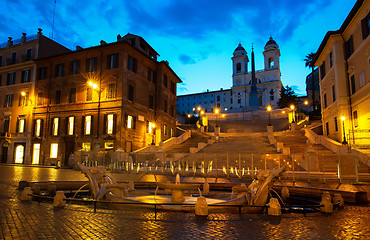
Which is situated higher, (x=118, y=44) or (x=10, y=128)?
(x=118, y=44)

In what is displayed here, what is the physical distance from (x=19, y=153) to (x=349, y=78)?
4261cm

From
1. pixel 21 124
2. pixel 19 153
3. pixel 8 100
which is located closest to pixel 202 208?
pixel 19 153

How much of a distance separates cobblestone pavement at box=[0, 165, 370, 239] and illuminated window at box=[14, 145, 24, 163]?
113 ft

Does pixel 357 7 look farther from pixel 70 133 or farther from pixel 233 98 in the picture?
pixel 233 98

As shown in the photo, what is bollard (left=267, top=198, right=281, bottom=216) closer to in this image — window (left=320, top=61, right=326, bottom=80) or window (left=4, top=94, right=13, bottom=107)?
window (left=320, top=61, right=326, bottom=80)

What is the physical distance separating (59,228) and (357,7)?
29.2 meters

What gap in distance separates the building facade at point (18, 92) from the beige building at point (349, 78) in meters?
38.2

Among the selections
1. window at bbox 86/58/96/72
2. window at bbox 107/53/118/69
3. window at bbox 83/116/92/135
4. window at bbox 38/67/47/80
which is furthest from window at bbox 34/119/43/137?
window at bbox 107/53/118/69

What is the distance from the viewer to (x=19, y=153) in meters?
38.8

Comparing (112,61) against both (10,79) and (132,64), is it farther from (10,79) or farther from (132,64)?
(10,79)

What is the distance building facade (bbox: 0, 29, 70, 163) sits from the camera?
127 feet

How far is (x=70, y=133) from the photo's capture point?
115 feet

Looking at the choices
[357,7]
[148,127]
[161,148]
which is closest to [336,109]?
[357,7]

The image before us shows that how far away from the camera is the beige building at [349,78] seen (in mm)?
24484
